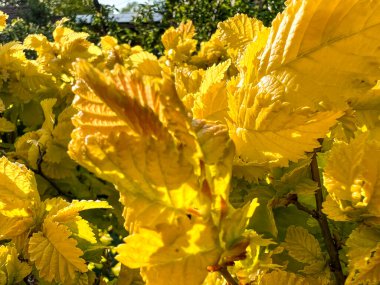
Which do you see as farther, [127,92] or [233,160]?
[233,160]

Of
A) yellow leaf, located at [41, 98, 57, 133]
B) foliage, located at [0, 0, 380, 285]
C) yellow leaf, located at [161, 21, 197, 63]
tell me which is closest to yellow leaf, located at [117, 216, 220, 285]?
foliage, located at [0, 0, 380, 285]

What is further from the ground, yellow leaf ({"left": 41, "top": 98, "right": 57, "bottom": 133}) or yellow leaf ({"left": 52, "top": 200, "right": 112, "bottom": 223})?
yellow leaf ({"left": 52, "top": 200, "right": 112, "bottom": 223})

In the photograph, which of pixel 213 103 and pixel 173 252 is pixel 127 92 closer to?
pixel 173 252

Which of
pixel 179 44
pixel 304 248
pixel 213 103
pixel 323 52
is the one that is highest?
pixel 323 52

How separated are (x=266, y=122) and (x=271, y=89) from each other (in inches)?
1.7

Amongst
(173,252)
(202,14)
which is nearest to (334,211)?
(173,252)

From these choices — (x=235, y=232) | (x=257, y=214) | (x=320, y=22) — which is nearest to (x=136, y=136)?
(x=235, y=232)

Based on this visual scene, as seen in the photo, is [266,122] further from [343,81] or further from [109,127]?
[109,127]

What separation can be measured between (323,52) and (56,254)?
1.95 feet

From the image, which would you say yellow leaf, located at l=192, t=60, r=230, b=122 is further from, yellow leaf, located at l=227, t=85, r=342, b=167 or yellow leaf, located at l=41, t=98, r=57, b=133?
yellow leaf, located at l=41, t=98, r=57, b=133

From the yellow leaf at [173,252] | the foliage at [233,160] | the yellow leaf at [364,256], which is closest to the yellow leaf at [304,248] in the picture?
the foliage at [233,160]

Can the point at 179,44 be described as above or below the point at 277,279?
below

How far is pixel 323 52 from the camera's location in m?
0.61

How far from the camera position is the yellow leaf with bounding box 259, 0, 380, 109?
1.90ft
